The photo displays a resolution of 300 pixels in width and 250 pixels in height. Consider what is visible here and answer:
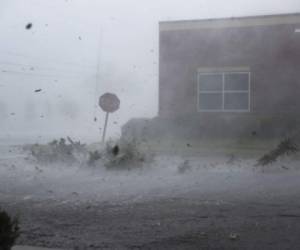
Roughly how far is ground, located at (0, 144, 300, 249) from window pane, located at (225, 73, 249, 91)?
202 cm

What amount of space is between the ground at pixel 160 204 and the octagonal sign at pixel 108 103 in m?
0.45

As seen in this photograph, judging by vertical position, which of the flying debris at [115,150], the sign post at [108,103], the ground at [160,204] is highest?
the sign post at [108,103]

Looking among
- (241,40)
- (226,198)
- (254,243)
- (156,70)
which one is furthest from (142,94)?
(254,243)

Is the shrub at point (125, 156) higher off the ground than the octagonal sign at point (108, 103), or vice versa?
the octagonal sign at point (108, 103)

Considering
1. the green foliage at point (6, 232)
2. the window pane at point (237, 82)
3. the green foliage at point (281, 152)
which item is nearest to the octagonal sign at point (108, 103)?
the green foliage at point (281, 152)

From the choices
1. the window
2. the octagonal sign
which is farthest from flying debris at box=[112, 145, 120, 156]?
the window

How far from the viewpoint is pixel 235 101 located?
656 centimetres

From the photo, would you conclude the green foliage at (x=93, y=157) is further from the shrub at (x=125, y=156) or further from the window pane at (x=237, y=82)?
the window pane at (x=237, y=82)

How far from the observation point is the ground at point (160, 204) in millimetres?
2377

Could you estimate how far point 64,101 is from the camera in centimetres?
497

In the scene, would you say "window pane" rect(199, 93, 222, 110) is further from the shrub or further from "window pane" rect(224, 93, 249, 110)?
the shrub

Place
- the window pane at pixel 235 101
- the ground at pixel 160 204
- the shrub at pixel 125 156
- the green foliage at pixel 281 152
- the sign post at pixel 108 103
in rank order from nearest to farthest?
the ground at pixel 160 204 → the green foliage at pixel 281 152 → the shrub at pixel 125 156 → the sign post at pixel 108 103 → the window pane at pixel 235 101

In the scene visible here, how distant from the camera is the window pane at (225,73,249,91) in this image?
6.33 meters

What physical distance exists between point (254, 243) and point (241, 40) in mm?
2733
